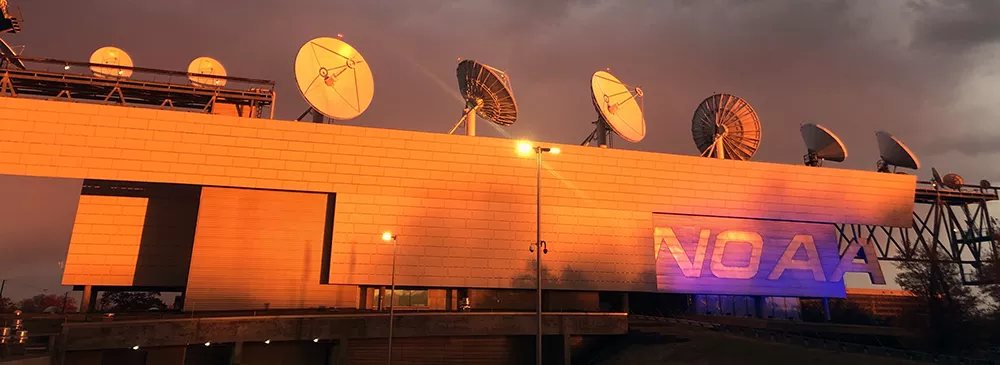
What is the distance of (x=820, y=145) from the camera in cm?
6875

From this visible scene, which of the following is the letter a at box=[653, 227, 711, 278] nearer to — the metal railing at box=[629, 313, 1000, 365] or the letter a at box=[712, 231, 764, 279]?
the letter a at box=[712, 231, 764, 279]

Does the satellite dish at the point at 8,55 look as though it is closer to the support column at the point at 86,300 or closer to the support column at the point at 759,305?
the support column at the point at 86,300

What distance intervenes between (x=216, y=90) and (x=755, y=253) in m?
58.9

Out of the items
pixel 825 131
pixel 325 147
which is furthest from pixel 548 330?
pixel 825 131

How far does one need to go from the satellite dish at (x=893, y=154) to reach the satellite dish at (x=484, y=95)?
161 feet

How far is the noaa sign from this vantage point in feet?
192

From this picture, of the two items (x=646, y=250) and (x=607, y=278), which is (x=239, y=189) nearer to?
(x=607, y=278)

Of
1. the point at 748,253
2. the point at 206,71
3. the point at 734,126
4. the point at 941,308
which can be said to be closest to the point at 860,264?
the point at 748,253

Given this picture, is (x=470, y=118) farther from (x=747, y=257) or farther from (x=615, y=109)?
(x=747, y=257)

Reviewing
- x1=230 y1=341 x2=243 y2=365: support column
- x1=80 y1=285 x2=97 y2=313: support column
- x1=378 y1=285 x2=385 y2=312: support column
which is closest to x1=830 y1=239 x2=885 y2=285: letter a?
x1=378 y1=285 x2=385 y2=312: support column

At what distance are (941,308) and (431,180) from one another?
46006 millimetres

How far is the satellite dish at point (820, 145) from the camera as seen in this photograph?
2645 inches

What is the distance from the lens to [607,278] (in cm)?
5497

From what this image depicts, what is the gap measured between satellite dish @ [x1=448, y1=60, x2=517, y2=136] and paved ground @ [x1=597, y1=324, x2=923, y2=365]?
84.5ft
